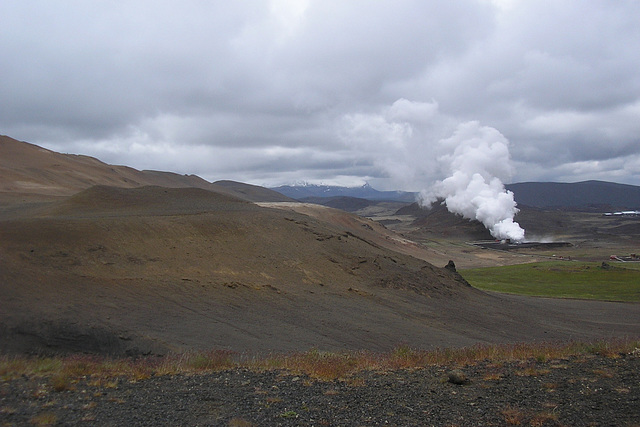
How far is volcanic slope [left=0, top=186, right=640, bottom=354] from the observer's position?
1498 centimetres

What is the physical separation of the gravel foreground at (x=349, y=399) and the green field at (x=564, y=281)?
26288 millimetres

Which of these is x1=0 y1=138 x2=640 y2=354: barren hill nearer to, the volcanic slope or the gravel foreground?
the volcanic slope

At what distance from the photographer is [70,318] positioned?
14906 mm

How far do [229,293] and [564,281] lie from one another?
1216 inches

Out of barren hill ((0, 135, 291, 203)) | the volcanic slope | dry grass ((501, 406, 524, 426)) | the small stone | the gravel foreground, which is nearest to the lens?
dry grass ((501, 406, 524, 426))

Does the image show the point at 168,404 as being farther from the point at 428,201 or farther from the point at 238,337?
the point at 428,201

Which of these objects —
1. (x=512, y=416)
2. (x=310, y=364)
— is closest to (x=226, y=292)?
(x=310, y=364)

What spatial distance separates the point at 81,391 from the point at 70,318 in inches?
308

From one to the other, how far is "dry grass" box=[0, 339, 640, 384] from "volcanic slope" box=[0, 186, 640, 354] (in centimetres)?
379

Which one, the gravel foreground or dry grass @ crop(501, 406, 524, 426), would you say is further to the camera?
the gravel foreground

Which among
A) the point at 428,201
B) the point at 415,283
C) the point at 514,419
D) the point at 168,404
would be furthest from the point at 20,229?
the point at 428,201

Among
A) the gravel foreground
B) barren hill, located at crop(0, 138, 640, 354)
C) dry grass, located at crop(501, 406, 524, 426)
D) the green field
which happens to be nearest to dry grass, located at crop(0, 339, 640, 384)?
the gravel foreground

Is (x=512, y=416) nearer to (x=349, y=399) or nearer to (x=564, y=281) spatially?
(x=349, y=399)

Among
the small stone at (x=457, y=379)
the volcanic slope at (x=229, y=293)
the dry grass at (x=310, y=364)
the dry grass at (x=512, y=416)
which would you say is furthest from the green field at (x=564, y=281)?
the dry grass at (x=512, y=416)
